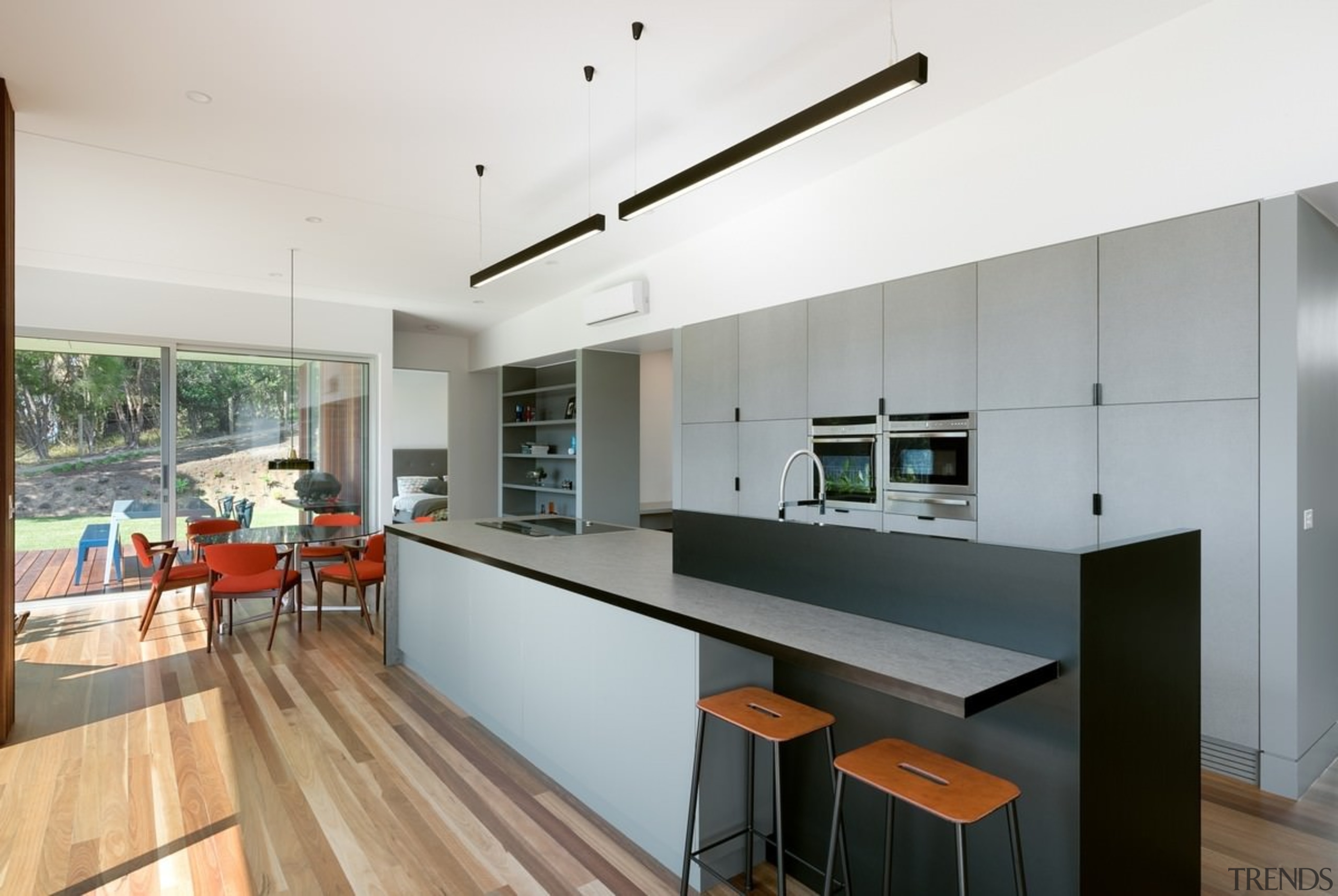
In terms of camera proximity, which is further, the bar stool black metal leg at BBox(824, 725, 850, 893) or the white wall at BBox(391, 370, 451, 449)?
the white wall at BBox(391, 370, 451, 449)

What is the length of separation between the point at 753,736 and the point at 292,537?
444 centimetres

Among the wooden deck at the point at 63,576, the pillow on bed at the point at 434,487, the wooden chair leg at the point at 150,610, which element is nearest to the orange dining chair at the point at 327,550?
the wooden chair leg at the point at 150,610

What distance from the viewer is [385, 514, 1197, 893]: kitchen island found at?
1.59m

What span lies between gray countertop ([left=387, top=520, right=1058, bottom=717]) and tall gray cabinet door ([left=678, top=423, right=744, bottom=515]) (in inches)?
78.4

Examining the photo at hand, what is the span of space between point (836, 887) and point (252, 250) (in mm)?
6227

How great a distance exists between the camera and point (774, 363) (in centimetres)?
489

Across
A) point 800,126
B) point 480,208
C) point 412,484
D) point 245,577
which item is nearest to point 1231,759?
point 800,126

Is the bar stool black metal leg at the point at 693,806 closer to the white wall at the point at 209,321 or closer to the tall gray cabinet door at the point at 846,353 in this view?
the tall gray cabinet door at the point at 846,353

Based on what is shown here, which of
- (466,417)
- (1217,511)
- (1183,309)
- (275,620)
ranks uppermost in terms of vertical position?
(1183,309)

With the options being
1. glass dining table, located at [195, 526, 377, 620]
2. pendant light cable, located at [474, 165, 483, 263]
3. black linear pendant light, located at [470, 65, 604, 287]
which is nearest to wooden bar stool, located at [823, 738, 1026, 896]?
black linear pendant light, located at [470, 65, 604, 287]

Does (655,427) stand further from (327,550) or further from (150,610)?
(150,610)

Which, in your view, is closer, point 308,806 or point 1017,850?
point 1017,850

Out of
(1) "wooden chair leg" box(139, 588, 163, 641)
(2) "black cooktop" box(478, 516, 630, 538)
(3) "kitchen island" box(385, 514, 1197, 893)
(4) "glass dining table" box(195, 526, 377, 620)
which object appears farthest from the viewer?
(4) "glass dining table" box(195, 526, 377, 620)

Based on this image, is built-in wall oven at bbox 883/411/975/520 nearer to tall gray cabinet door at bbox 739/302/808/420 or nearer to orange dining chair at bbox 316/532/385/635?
tall gray cabinet door at bbox 739/302/808/420
